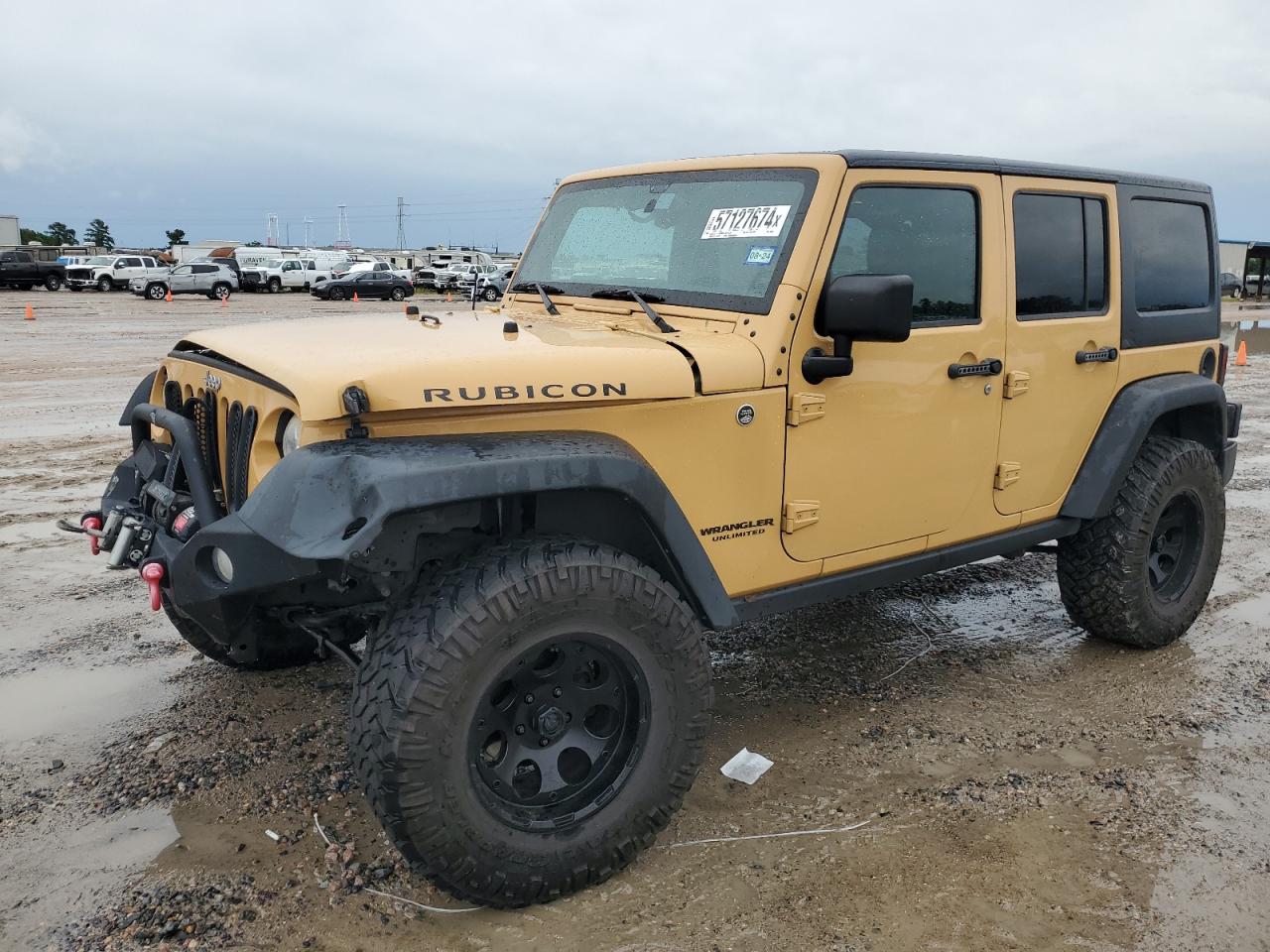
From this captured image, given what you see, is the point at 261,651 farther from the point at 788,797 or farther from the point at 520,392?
the point at 788,797

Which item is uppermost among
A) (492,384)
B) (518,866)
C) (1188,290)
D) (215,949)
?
(1188,290)

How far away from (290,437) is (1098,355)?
3.15 meters

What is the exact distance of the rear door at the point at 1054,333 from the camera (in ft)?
12.3

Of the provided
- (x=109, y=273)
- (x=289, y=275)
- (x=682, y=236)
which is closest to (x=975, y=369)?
(x=682, y=236)

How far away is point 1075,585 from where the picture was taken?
439 cm

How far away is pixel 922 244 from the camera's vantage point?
11.3 feet

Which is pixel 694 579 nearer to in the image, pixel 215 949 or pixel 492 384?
pixel 492 384

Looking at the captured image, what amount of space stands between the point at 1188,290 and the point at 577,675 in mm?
3578

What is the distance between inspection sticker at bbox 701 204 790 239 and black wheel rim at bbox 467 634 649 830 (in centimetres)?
143

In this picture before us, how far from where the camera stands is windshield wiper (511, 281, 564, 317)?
3734 mm

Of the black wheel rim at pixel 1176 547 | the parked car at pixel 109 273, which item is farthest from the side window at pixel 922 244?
the parked car at pixel 109 273

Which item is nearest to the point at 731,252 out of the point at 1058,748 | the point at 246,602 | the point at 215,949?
the point at 246,602

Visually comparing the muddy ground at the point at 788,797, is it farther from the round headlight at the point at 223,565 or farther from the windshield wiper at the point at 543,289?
the windshield wiper at the point at 543,289

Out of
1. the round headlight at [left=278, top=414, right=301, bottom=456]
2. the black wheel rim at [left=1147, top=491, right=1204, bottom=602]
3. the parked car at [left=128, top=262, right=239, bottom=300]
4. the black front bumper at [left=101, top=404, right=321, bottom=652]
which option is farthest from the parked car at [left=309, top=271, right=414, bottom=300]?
→ the round headlight at [left=278, top=414, right=301, bottom=456]
